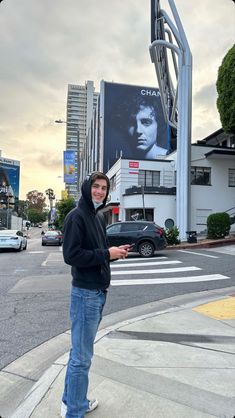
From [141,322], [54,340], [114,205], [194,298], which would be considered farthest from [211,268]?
[114,205]

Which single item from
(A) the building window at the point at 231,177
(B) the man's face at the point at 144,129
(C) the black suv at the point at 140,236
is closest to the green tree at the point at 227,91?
(A) the building window at the point at 231,177

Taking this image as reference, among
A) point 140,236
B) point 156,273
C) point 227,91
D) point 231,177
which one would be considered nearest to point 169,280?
point 156,273

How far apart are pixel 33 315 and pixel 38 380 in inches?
117

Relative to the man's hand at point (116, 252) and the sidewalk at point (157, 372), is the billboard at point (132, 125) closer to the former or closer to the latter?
the sidewalk at point (157, 372)

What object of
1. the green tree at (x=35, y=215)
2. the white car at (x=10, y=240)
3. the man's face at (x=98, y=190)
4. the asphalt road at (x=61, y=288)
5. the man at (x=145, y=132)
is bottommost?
the asphalt road at (x=61, y=288)

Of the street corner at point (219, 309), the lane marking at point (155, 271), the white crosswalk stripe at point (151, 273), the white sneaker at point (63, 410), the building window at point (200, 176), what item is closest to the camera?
the white sneaker at point (63, 410)

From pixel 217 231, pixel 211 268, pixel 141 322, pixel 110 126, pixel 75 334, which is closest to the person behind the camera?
pixel 75 334

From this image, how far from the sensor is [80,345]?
10.2 ft

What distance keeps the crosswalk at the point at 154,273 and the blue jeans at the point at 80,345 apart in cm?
706

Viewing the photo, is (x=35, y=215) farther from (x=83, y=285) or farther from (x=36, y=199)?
(x=83, y=285)

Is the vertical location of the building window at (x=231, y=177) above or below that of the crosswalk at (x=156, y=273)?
above

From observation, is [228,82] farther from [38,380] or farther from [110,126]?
[110,126]

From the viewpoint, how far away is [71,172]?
35656 mm

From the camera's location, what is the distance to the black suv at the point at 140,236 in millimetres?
16828
